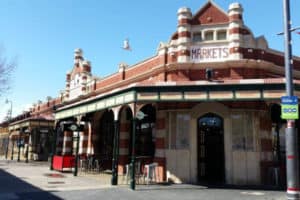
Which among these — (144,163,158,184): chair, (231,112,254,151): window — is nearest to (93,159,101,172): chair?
(144,163,158,184): chair

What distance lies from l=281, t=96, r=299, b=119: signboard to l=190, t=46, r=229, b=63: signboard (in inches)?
273

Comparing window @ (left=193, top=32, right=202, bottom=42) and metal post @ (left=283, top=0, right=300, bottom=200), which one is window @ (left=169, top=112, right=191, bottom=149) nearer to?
window @ (left=193, top=32, right=202, bottom=42)

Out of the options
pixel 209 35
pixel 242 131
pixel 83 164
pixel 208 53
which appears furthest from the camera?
pixel 83 164

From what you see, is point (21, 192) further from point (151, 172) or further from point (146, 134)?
point (146, 134)

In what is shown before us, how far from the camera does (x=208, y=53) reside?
51.9 feet

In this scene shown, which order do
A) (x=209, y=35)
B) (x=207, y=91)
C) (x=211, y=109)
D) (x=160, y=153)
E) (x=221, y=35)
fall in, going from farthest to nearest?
(x=209, y=35)
(x=221, y=35)
(x=160, y=153)
(x=211, y=109)
(x=207, y=91)

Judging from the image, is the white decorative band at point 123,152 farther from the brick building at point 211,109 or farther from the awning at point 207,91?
the awning at point 207,91

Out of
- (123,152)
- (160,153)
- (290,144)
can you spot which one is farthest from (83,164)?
(290,144)

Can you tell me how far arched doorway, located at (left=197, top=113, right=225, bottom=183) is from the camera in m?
15.6

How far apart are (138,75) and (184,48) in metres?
3.89

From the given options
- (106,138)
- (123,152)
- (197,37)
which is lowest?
(123,152)

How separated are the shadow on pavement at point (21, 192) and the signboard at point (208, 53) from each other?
931 centimetres

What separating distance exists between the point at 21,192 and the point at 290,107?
9634 millimetres

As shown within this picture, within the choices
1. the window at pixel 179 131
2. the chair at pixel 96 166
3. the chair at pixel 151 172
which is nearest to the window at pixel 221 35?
the window at pixel 179 131
